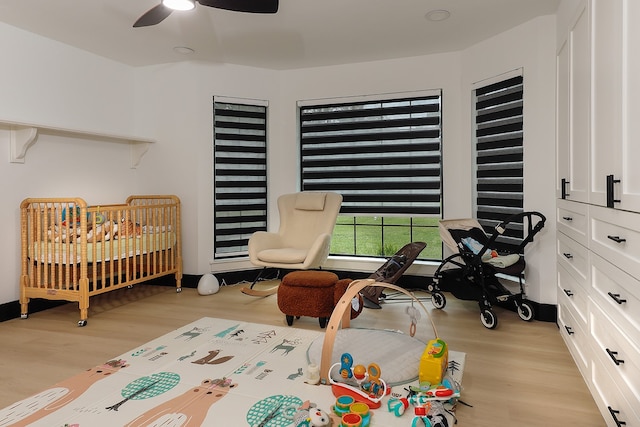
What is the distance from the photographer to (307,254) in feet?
12.4

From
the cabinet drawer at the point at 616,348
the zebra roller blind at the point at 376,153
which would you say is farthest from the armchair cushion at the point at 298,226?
the cabinet drawer at the point at 616,348

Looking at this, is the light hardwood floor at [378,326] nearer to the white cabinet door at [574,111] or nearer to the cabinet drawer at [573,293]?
the cabinet drawer at [573,293]

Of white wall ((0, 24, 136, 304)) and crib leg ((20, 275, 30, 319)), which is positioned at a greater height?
white wall ((0, 24, 136, 304))

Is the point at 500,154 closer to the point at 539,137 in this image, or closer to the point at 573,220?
the point at 539,137

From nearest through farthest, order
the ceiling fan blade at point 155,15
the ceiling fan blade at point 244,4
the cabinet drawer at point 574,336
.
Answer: the cabinet drawer at point 574,336 < the ceiling fan blade at point 244,4 < the ceiling fan blade at point 155,15

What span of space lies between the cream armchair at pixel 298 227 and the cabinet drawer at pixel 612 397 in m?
2.30

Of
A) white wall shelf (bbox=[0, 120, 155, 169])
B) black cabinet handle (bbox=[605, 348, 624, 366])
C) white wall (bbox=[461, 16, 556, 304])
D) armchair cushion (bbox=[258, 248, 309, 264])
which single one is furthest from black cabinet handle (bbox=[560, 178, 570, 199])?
white wall shelf (bbox=[0, 120, 155, 169])

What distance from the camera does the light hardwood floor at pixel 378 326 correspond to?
1940mm

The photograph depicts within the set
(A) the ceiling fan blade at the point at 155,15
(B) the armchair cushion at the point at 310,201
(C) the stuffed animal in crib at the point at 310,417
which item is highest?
(A) the ceiling fan blade at the point at 155,15

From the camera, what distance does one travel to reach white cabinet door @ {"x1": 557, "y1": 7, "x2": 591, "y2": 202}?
86.9 inches

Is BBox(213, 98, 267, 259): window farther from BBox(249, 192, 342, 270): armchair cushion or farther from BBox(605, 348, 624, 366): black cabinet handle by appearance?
BBox(605, 348, 624, 366): black cabinet handle

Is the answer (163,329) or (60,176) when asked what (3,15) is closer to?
(60,176)

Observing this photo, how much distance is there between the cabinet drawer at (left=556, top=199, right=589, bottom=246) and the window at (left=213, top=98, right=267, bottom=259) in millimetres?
3014

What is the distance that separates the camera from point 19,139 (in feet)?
11.0
